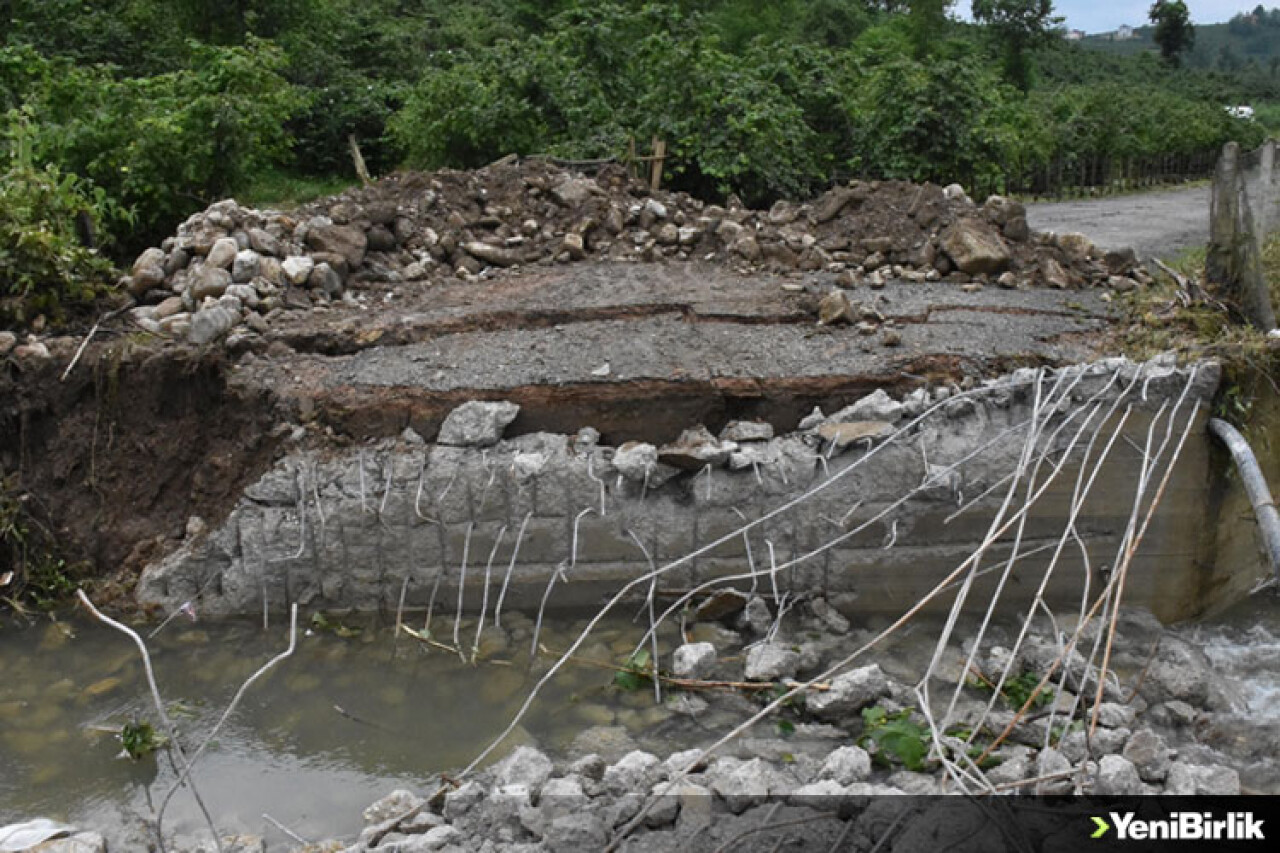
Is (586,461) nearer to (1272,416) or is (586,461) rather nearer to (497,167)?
(1272,416)

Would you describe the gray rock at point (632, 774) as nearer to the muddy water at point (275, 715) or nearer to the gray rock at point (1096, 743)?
the muddy water at point (275, 715)

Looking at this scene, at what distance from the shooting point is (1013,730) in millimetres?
3762

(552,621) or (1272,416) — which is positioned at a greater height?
(1272,416)

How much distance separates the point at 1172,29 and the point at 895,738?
39274 mm

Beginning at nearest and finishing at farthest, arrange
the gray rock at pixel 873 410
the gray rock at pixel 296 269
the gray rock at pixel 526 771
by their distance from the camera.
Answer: the gray rock at pixel 526 771
the gray rock at pixel 873 410
the gray rock at pixel 296 269

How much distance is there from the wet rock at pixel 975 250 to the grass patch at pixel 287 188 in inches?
203

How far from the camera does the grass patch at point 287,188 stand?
28.6 ft

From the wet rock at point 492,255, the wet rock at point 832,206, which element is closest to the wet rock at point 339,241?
the wet rock at point 492,255

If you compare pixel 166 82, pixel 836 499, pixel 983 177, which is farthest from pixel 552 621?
pixel 983 177

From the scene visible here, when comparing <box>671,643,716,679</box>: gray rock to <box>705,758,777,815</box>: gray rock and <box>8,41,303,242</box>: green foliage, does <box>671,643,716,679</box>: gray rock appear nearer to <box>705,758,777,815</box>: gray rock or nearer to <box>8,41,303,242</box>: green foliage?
<box>705,758,777,815</box>: gray rock

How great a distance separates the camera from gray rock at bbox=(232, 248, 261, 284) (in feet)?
19.9

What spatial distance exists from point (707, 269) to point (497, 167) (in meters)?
2.04

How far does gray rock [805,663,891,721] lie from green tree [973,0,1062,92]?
23.2 m

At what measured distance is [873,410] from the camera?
16.0 ft
